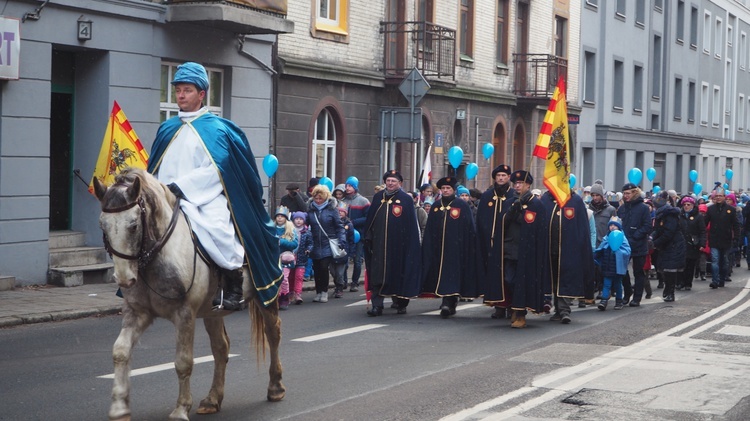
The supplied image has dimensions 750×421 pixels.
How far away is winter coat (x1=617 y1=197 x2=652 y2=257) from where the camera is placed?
17703 mm

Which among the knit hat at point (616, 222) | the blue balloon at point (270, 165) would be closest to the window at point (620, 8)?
the blue balloon at point (270, 165)

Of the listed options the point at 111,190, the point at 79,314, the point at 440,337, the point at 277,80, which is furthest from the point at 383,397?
the point at 277,80

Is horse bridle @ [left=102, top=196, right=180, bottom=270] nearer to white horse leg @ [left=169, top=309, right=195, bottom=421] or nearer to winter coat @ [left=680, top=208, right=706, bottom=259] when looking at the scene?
white horse leg @ [left=169, top=309, right=195, bottom=421]

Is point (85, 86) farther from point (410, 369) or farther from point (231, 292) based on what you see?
point (231, 292)

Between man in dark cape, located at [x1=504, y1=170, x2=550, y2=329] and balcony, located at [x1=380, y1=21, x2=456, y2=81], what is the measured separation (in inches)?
500

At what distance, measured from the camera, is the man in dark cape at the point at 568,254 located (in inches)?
596

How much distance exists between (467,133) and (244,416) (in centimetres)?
2498

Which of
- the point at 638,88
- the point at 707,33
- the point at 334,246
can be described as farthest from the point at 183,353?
the point at 707,33

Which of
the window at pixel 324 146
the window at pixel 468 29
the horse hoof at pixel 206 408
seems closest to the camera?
the horse hoof at pixel 206 408

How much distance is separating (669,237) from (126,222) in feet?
46.1

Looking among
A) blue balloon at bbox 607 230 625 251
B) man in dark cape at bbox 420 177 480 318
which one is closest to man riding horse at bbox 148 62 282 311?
man in dark cape at bbox 420 177 480 318

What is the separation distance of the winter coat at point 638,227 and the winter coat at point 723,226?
5302 mm

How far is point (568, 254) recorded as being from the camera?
15.3 meters

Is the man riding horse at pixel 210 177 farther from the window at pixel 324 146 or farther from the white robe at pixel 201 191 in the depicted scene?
the window at pixel 324 146
